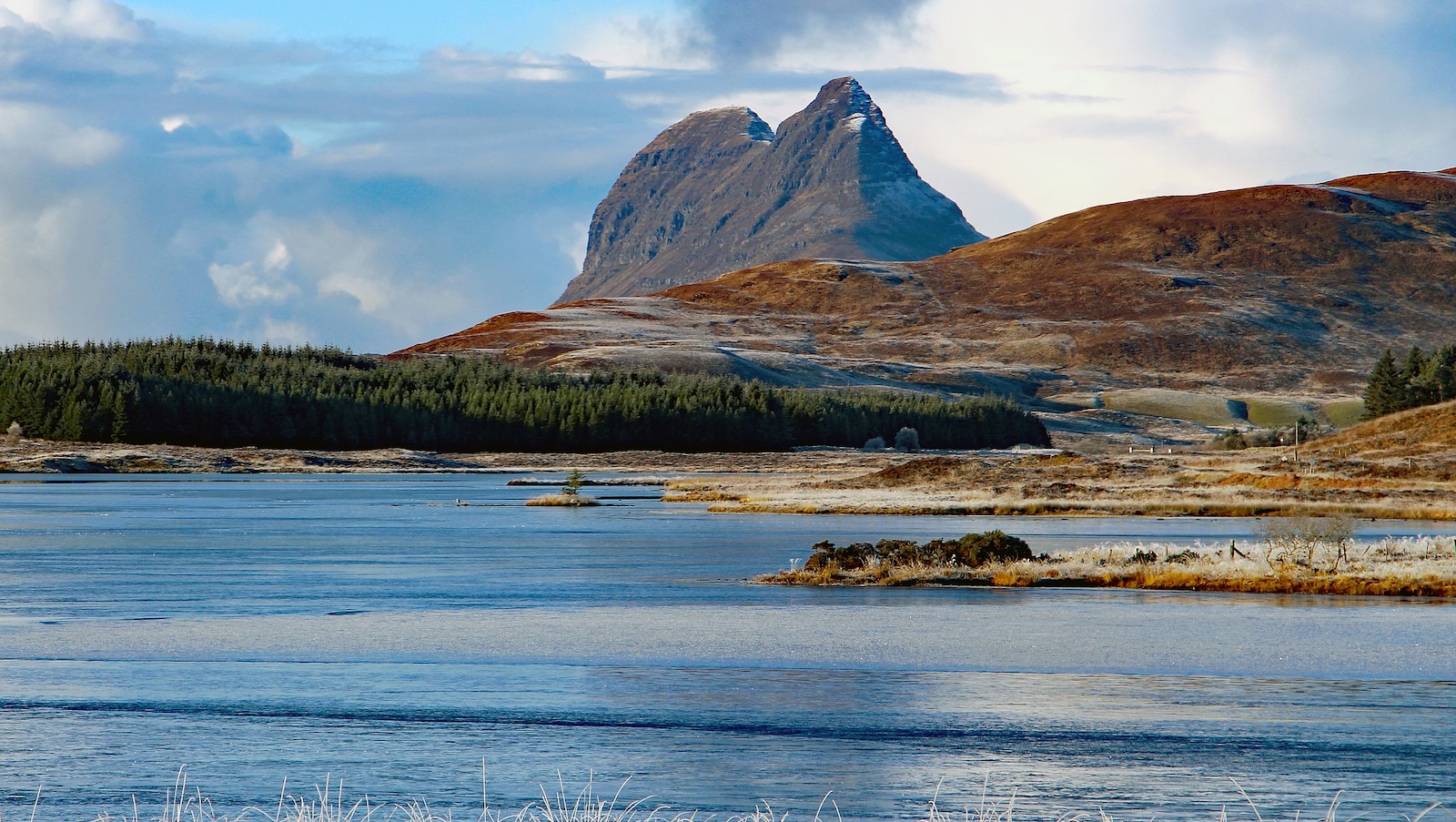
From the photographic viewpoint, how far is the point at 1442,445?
88.9m

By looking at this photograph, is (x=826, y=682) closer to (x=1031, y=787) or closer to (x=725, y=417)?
(x=1031, y=787)

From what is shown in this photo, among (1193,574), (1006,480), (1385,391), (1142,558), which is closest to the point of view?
(1193,574)

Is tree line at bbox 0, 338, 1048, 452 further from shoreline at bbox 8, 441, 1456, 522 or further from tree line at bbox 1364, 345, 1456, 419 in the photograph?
tree line at bbox 1364, 345, 1456, 419

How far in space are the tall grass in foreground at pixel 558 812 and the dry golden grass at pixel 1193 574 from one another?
804 inches

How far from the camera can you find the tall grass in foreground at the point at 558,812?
43.5 feet

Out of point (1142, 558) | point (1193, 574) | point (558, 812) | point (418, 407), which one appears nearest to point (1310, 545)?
point (1142, 558)

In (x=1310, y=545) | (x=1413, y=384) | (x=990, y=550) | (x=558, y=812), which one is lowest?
(x=558, y=812)

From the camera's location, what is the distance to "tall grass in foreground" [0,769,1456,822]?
1326cm

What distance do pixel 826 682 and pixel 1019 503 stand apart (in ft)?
162

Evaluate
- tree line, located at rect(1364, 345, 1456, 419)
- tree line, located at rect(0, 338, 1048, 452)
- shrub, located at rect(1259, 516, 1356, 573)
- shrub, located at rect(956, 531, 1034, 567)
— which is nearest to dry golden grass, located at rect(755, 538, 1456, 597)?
shrub, located at rect(1259, 516, 1356, 573)

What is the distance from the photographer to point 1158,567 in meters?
35.6

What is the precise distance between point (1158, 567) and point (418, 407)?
12826 centimetres

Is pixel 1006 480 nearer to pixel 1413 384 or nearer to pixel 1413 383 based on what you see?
pixel 1413 384

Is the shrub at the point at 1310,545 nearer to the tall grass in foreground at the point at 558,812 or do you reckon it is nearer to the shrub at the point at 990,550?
the shrub at the point at 990,550
